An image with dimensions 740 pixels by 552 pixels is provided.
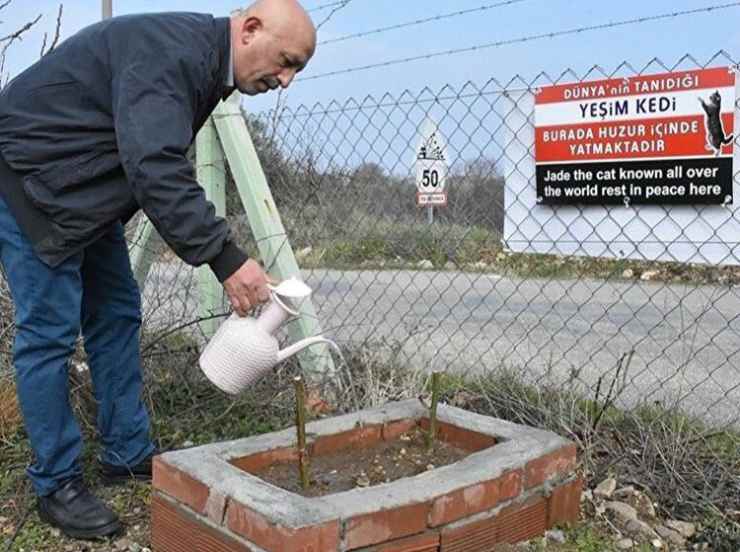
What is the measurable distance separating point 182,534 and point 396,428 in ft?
2.71

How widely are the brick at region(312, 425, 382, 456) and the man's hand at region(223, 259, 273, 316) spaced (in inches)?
21.0

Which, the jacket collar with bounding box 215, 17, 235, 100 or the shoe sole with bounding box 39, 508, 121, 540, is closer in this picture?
the jacket collar with bounding box 215, 17, 235, 100

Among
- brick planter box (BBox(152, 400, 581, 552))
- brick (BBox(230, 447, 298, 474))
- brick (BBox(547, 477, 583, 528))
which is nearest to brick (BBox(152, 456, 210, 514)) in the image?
brick planter box (BBox(152, 400, 581, 552))

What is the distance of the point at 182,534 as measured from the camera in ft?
7.97

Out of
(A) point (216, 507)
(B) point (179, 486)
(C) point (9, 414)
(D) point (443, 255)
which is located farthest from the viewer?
(D) point (443, 255)

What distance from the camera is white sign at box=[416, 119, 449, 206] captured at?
13.7 ft

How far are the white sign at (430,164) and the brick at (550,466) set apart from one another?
1831 mm

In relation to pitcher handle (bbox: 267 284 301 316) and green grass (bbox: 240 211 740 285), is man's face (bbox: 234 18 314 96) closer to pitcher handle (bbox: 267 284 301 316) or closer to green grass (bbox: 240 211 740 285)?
pitcher handle (bbox: 267 284 301 316)

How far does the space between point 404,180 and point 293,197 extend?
3.22ft

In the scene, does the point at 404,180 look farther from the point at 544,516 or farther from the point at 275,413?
the point at 544,516

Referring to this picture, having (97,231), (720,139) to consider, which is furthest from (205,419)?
(720,139)

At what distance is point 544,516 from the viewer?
2598 millimetres

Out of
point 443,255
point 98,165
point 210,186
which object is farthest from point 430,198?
point 443,255

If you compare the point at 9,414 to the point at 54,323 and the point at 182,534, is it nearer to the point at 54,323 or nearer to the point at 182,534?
the point at 54,323
